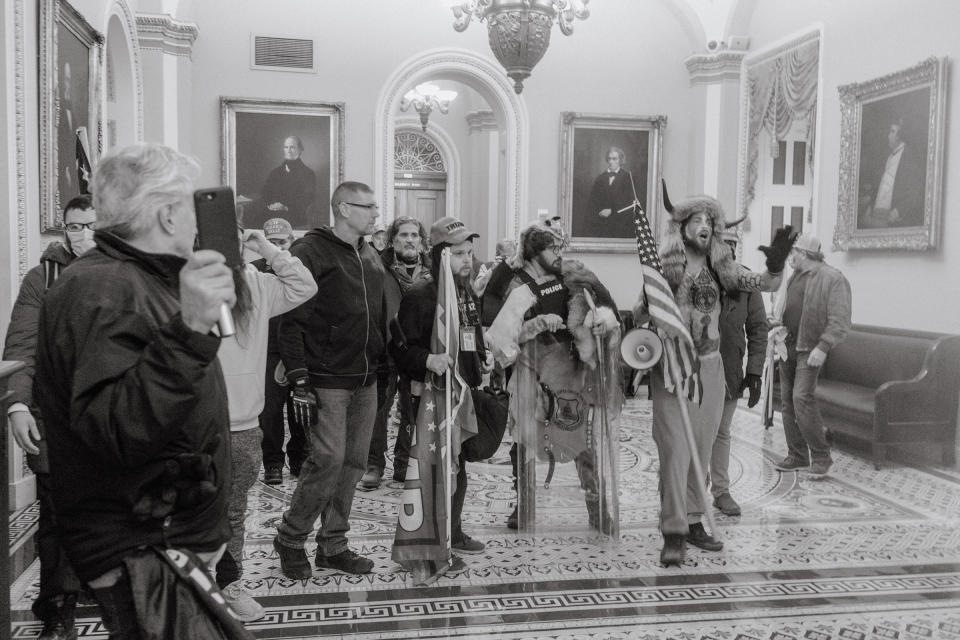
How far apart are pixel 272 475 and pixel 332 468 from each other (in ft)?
6.77

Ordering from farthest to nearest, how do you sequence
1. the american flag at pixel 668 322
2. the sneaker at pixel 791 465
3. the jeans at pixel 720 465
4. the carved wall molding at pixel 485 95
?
the carved wall molding at pixel 485 95
the sneaker at pixel 791 465
the jeans at pixel 720 465
the american flag at pixel 668 322

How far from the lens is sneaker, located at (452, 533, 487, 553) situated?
14.2 ft

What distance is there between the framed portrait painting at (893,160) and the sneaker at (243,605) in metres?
6.16

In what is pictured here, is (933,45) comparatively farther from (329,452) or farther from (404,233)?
(329,452)

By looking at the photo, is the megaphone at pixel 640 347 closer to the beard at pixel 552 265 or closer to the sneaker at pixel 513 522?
the beard at pixel 552 265

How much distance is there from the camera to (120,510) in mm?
1537

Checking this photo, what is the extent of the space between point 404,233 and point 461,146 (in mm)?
11229

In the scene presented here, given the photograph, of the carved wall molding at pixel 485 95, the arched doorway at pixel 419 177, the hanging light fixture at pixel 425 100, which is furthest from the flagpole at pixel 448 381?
the arched doorway at pixel 419 177

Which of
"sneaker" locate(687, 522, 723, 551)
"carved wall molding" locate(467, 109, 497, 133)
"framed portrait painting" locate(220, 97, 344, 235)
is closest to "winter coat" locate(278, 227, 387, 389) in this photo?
"sneaker" locate(687, 522, 723, 551)

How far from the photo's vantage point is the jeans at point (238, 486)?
310 centimetres

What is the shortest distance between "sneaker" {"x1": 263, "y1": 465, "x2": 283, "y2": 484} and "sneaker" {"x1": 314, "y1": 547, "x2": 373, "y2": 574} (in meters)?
1.66

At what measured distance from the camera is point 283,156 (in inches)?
379

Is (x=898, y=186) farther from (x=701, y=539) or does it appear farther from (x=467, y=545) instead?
(x=467, y=545)

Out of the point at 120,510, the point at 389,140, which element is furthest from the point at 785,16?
the point at 120,510
